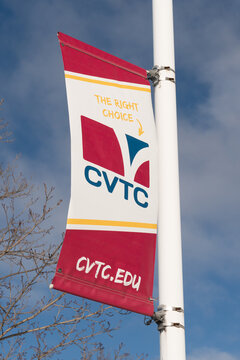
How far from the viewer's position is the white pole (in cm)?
344

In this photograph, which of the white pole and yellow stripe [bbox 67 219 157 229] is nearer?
yellow stripe [bbox 67 219 157 229]

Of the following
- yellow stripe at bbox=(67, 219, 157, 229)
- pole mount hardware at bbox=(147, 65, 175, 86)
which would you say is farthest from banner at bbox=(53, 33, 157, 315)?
pole mount hardware at bbox=(147, 65, 175, 86)

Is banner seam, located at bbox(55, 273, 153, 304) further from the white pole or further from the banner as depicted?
the white pole

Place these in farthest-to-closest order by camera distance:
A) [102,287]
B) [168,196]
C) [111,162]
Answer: [168,196] < [111,162] < [102,287]

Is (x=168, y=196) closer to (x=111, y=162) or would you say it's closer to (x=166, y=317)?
(x=111, y=162)

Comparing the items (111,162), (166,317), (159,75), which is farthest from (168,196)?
(159,75)

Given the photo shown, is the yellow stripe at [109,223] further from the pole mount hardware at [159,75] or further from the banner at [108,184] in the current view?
the pole mount hardware at [159,75]

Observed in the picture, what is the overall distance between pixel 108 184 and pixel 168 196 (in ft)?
1.79

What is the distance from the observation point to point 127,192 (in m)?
3.58

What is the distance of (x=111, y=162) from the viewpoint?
11.8ft

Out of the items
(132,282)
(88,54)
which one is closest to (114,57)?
(88,54)

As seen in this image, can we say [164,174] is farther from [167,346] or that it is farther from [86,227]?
[167,346]

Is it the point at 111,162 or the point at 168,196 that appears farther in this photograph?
the point at 168,196

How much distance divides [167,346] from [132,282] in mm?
471
